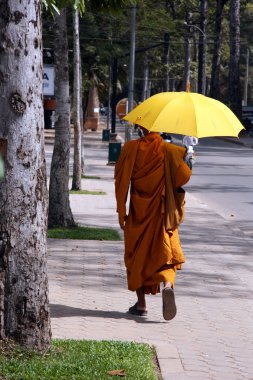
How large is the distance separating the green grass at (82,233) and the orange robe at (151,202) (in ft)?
17.9

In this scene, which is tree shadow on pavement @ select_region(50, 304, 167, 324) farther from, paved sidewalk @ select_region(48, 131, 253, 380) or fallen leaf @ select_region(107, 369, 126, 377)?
fallen leaf @ select_region(107, 369, 126, 377)

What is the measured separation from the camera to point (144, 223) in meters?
8.41

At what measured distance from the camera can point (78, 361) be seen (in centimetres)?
653

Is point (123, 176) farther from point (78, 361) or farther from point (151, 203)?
point (78, 361)

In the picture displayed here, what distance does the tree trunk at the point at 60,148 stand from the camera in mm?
14523

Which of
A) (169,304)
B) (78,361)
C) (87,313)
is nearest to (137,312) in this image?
(87,313)

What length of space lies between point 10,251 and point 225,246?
7.96 metres

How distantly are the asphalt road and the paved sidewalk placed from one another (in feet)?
12.4

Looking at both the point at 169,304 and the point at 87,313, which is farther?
the point at 87,313

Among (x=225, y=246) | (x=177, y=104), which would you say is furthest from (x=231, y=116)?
(x=225, y=246)

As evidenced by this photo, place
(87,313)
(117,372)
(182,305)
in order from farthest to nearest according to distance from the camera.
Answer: (182,305) → (87,313) → (117,372)

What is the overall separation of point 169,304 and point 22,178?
2.21 meters

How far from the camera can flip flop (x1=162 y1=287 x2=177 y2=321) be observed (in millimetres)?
8062

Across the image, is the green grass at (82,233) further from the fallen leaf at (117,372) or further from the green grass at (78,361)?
the fallen leaf at (117,372)
